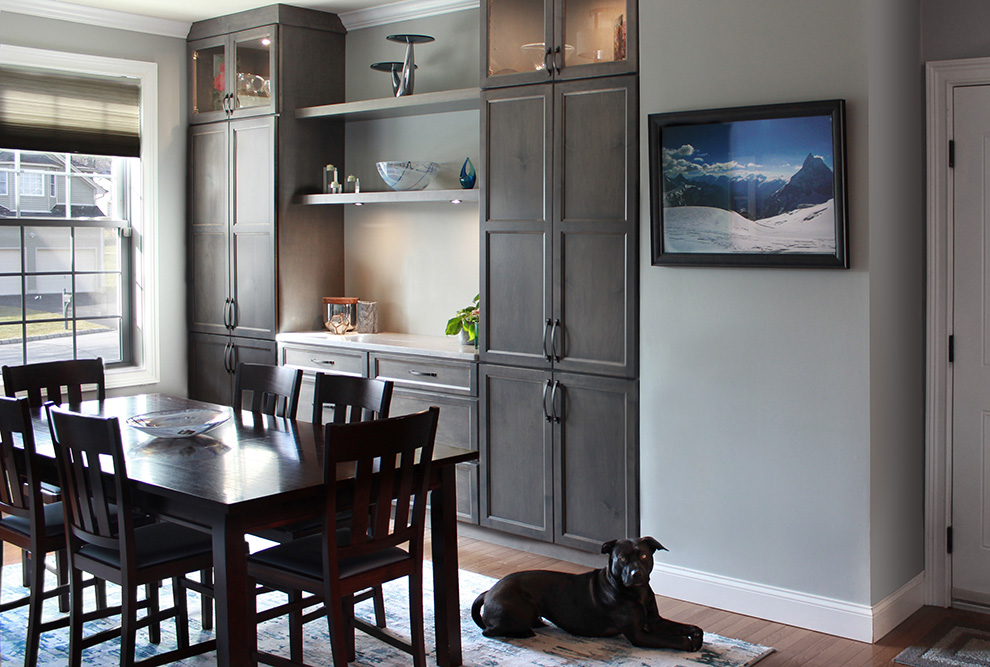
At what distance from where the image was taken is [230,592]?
8.57 ft

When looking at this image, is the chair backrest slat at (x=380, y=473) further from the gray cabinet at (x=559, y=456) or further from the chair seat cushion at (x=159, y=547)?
the gray cabinet at (x=559, y=456)

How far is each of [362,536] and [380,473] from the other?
191mm

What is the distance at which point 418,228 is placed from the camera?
213 inches

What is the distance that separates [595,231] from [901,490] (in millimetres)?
1555

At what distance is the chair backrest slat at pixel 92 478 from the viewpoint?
271cm

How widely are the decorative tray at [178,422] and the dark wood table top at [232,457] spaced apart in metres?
0.03

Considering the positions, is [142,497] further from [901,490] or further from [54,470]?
[901,490]

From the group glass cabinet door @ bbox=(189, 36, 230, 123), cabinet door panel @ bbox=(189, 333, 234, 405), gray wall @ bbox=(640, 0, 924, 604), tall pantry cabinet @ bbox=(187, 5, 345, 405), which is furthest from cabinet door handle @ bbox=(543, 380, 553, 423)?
glass cabinet door @ bbox=(189, 36, 230, 123)

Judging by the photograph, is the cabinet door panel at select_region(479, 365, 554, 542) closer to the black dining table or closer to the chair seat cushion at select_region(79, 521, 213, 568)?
the black dining table

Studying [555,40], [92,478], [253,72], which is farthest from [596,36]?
[92,478]

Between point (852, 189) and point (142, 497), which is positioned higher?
point (852, 189)

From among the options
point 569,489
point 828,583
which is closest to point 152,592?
point 569,489

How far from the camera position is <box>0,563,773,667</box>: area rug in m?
3.24

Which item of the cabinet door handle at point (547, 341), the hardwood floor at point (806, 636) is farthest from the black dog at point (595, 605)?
the cabinet door handle at point (547, 341)
